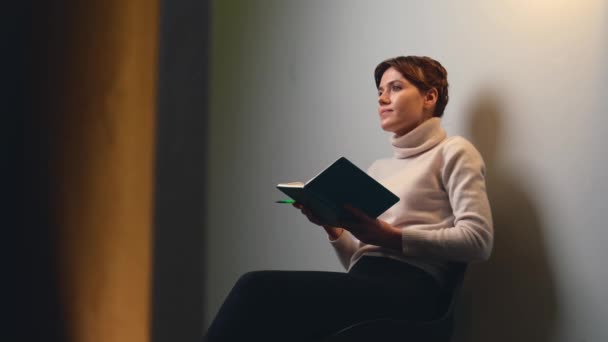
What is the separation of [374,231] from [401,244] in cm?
6

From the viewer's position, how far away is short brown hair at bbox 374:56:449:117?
144 cm

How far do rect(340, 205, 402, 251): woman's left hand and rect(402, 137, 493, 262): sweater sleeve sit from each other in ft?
0.06

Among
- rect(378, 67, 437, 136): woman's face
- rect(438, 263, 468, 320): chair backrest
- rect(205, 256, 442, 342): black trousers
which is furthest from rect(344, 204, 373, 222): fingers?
rect(378, 67, 437, 136): woman's face

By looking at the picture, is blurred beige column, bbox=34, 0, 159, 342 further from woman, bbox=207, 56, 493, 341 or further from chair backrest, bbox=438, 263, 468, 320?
chair backrest, bbox=438, 263, 468, 320

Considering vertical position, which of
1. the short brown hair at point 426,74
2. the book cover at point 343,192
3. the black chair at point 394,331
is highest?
the short brown hair at point 426,74

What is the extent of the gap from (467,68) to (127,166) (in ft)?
4.23

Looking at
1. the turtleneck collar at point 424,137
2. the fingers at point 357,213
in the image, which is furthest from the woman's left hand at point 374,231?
the turtleneck collar at point 424,137

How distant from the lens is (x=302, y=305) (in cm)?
111

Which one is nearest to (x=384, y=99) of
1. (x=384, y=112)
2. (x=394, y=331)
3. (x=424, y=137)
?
(x=384, y=112)

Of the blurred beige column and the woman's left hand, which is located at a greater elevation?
the blurred beige column

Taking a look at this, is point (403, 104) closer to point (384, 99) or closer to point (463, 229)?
point (384, 99)

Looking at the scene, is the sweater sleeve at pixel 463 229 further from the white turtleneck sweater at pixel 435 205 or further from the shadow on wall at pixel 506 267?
the shadow on wall at pixel 506 267

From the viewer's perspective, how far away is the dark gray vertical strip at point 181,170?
85.7 inches

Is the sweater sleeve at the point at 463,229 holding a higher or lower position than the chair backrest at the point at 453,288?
higher
